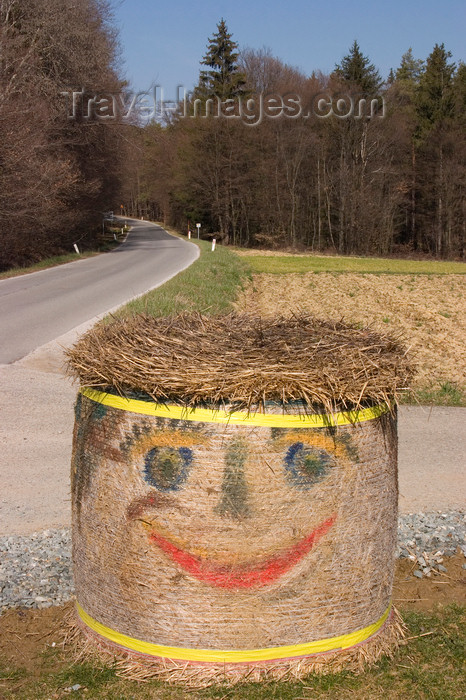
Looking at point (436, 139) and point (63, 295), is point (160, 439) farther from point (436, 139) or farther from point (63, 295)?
point (436, 139)

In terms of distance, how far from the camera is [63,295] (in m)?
16.2

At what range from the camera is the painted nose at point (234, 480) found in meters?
2.61

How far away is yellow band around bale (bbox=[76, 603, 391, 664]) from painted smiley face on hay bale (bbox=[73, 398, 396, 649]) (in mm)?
33

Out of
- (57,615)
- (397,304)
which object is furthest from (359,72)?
(57,615)

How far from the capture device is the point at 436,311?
695 inches

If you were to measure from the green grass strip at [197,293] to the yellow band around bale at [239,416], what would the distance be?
411 cm

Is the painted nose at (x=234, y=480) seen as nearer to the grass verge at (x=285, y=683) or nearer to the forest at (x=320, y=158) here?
the grass verge at (x=285, y=683)

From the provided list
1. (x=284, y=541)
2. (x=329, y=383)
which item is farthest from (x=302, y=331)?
(x=284, y=541)

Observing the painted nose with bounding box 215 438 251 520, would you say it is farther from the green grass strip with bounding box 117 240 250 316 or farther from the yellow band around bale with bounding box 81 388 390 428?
the green grass strip with bounding box 117 240 250 316

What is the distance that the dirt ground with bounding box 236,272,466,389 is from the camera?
39.0 feet

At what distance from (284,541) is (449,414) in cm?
600

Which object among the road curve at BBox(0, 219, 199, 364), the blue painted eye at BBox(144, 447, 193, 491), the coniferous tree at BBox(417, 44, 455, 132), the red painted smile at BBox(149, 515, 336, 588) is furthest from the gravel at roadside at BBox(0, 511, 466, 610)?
the coniferous tree at BBox(417, 44, 455, 132)

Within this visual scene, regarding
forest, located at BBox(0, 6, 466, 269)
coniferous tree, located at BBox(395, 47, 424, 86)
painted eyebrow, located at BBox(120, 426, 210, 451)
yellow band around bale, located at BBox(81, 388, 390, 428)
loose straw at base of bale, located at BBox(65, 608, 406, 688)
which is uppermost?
coniferous tree, located at BBox(395, 47, 424, 86)

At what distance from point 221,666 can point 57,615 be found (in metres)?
1.25
